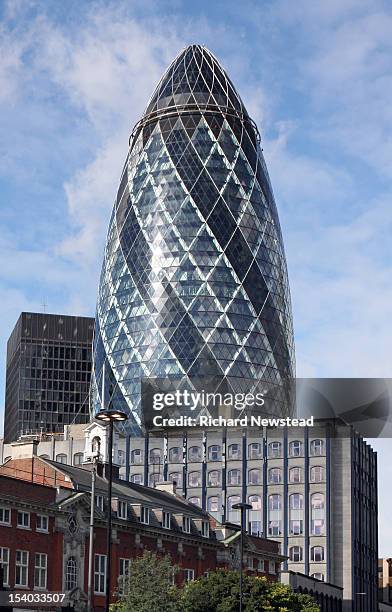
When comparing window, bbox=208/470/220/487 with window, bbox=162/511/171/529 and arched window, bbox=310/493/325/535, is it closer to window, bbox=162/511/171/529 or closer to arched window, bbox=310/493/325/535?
arched window, bbox=310/493/325/535

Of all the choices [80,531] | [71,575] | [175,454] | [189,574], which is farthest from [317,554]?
[71,575]

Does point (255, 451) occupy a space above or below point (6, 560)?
above

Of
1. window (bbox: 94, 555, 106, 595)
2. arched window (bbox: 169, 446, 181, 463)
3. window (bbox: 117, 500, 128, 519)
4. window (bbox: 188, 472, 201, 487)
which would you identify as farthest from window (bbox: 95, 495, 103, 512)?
arched window (bbox: 169, 446, 181, 463)

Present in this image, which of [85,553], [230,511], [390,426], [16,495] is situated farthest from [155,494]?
[390,426]

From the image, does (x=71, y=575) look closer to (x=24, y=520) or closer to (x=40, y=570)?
(x=40, y=570)

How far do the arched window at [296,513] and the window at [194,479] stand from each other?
45.7ft

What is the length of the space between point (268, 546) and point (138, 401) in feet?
247

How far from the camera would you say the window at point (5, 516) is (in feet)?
266

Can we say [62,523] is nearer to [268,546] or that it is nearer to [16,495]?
[16,495]

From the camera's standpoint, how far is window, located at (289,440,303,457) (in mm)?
168500

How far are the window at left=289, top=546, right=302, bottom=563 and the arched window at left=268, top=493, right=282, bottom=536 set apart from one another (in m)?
2.92

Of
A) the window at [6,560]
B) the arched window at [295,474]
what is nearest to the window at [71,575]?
the window at [6,560]

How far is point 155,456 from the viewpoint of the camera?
177 meters

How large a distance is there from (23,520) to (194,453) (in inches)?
3658
